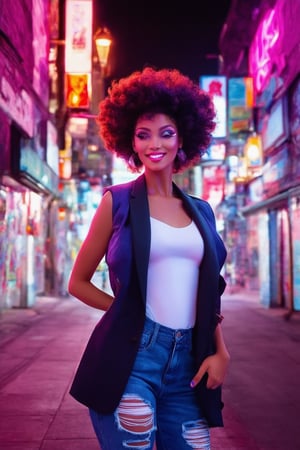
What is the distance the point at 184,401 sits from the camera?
221cm

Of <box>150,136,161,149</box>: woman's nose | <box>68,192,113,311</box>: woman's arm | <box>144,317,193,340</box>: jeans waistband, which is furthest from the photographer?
<box>150,136,161,149</box>: woman's nose

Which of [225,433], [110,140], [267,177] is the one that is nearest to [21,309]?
[267,177]

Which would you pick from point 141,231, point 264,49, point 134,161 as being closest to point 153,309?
point 141,231

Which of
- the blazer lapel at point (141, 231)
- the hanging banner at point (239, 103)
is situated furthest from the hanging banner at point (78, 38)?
the blazer lapel at point (141, 231)

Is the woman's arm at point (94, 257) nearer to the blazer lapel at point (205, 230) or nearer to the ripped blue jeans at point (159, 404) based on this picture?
the ripped blue jeans at point (159, 404)

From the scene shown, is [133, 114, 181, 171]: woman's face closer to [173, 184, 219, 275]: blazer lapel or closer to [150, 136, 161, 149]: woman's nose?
[150, 136, 161, 149]: woman's nose

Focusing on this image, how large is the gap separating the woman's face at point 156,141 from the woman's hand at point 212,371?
820mm

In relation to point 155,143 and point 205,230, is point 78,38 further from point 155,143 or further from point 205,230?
point 205,230

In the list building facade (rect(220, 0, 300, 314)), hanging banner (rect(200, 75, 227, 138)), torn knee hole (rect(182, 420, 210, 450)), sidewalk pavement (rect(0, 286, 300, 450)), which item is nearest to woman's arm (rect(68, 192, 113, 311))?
torn knee hole (rect(182, 420, 210, 450))

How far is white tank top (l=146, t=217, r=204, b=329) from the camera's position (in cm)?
218

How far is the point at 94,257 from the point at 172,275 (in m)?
0.32

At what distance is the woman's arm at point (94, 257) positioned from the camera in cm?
225

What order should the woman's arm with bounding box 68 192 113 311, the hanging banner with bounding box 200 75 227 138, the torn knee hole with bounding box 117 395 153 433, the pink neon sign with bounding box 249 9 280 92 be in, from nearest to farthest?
1. the torn knee hole with bounding box 117 395 153 433
2. the woman's arm with bounding box 68 192 113 311
3. the pink neon sign with bounding box 249 9 280 92
4. the hanging banner with bounding box 200 75 227 138

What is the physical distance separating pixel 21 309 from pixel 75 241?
14.0 meters
